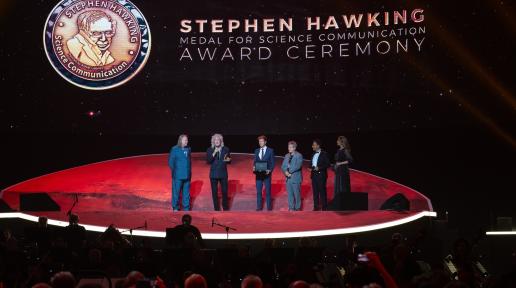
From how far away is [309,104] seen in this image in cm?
1827

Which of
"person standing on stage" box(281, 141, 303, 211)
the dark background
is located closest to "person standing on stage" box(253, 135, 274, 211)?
"person standing on stage" box(281, 141, 303, 211)

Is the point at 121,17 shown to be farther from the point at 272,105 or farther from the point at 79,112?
the point at 272,105

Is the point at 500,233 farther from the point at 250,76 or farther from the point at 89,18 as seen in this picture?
the point at 89,18

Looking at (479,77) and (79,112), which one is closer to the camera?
(479,77)

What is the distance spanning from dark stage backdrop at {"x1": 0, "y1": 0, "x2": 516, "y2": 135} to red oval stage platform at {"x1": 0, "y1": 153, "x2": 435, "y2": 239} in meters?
0.92

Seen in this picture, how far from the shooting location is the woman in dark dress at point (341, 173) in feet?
49.8

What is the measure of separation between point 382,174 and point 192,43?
5.49 m

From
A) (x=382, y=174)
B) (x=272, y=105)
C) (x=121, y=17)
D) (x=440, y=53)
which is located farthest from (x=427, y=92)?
(x=121, y=17)

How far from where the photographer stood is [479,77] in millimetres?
16688

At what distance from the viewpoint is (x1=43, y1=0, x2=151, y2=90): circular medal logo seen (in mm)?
18625

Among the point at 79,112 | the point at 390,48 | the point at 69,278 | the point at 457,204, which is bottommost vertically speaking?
the point at 69,278

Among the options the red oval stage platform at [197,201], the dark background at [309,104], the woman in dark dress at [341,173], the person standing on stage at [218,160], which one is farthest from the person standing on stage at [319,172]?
the dark background at [309,104]

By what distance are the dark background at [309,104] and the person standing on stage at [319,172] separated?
234 cm

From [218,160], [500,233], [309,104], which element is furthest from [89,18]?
[500,233]
